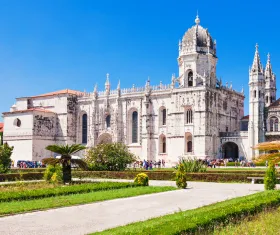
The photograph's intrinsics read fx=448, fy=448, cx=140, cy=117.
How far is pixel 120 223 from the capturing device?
44.2ft

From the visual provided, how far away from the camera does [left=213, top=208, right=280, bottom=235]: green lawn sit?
37.1 ft

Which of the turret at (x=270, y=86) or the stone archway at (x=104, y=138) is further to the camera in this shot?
the turret at (x=270, y=86)

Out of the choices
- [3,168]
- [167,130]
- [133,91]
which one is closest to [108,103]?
[133,91]

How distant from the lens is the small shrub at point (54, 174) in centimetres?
2727

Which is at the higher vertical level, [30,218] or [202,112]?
[202,112]

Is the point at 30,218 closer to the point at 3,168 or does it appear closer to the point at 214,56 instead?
the point at 3,168

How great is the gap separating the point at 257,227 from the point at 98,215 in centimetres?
555

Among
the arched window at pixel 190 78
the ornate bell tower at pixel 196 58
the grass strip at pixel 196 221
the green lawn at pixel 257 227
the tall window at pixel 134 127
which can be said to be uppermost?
the ornate bell tower at pixel 196 58

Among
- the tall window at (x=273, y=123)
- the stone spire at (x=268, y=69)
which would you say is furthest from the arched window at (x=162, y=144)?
the stone spire at (x=268, y=69)

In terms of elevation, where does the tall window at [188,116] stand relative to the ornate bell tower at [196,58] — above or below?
below

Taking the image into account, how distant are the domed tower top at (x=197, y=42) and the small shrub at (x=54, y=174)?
3319 cm

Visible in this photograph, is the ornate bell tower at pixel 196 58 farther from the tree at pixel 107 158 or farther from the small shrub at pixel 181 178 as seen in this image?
the small shrub at pixel 181 178

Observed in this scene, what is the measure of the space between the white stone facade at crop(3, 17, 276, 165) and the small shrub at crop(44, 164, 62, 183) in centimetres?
2875

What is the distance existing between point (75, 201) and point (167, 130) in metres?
40.4
